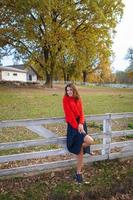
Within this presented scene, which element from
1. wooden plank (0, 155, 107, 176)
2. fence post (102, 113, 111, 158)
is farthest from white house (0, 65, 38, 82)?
wooden plank (0, 155, 107, 176)

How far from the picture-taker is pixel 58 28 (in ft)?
102

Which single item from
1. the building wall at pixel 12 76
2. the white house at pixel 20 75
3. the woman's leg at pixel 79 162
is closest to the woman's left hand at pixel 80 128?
the woman's leg at pixel 79 162

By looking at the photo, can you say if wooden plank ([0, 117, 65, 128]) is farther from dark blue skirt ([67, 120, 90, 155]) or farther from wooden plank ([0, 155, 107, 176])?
wooden plank ([0, 155, 107, 176])

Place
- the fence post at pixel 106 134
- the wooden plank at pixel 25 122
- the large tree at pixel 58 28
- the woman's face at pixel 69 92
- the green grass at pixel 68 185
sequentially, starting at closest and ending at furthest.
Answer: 1. the green grass at pixel 68 185
2. the wooden plank at pixel 25 122
3. the woman's face at pixel 69 92
4. the fence post at pixel 106 134
5. the large tree at pixel 58 28

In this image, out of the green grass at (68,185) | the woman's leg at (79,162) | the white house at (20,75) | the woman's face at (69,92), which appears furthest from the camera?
the white house at (20,75)

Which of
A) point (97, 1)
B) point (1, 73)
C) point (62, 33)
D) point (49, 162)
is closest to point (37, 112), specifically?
point (49, 162)

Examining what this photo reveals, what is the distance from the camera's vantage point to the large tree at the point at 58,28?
30.7m

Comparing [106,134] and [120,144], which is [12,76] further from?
[106,134]

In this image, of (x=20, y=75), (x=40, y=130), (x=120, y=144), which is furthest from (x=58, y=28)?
(x=20, y=75)

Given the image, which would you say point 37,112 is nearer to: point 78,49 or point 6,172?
point 6,172

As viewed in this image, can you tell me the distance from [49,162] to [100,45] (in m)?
27.4

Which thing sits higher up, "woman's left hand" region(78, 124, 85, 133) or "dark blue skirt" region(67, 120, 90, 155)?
"woman's left hand" region(78, 124, 85, 133)

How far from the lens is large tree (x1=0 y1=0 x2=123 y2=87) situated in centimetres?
3070

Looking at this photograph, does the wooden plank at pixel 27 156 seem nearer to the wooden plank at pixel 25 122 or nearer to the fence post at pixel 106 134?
the wooden plank at pixel 25 122
